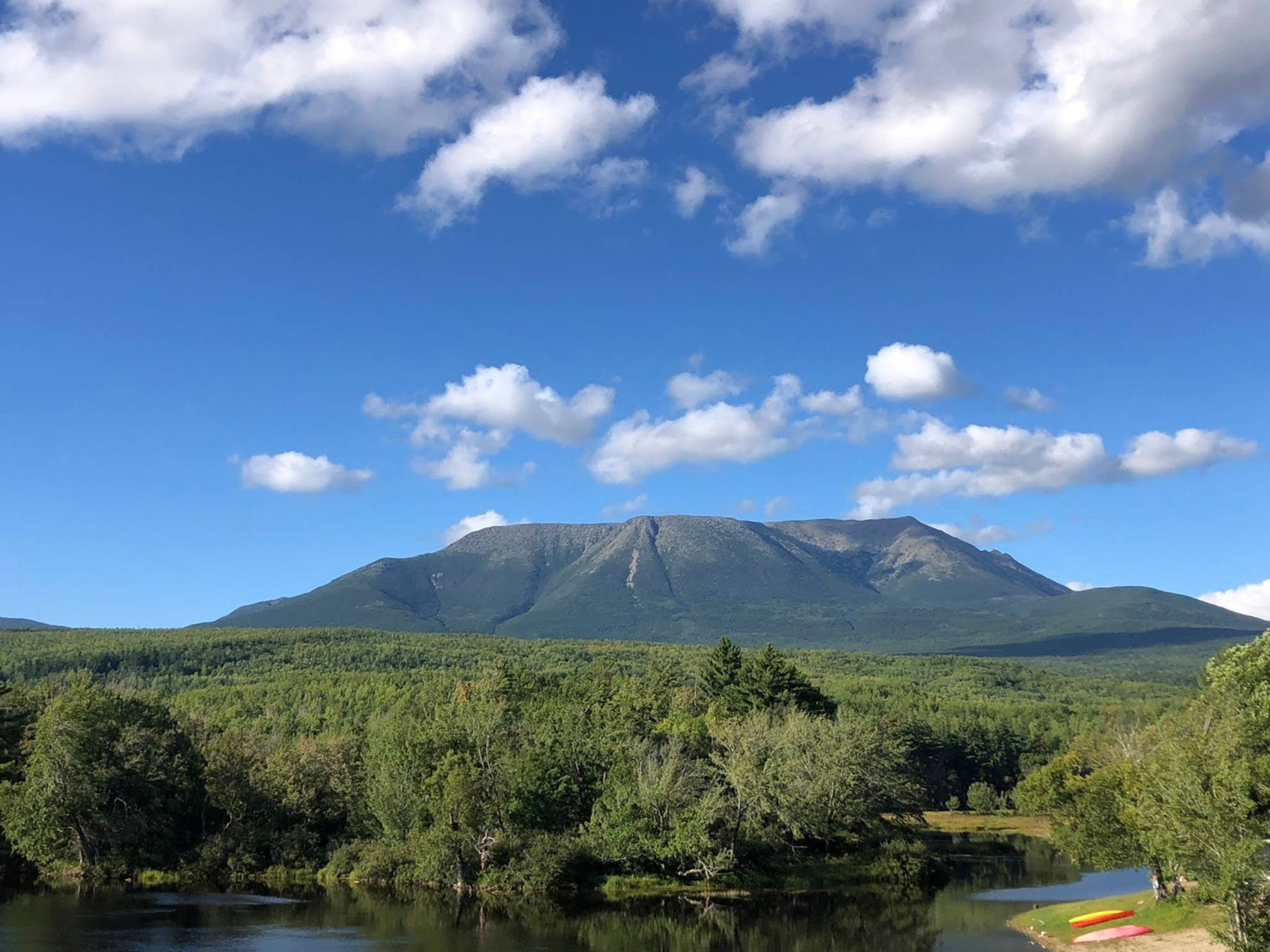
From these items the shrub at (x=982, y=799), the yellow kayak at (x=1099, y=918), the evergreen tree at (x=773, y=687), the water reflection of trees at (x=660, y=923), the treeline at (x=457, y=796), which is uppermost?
the evergreen tree at (x=773, y=687)

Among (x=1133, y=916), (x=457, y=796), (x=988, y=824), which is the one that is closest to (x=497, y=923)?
(x=457, y=796)

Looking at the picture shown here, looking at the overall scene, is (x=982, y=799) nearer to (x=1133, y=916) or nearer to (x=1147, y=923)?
(x=1133, y=916)

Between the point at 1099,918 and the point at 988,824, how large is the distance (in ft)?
245

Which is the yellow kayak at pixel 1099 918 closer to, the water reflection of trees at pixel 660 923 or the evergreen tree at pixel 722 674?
the water reflection of trees at pixel 660 923

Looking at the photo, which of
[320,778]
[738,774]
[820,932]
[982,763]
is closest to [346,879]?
[320,778]

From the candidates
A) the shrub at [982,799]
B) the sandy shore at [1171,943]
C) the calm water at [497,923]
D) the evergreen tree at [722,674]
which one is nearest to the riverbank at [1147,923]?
the sandy shore at [1171,943]

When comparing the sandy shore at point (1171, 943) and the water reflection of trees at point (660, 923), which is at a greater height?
the sandy shore at point (1171, 943)

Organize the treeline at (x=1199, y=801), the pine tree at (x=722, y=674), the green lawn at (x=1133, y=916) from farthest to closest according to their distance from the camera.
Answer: the pine tree at (x=722, y=674) → the green lawn at (x=1133, y=916) → the treeline at (x=1199, y=801)

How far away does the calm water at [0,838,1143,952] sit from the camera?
4825cm

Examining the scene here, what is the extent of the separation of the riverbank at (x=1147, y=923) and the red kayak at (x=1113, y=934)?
12.6 inches

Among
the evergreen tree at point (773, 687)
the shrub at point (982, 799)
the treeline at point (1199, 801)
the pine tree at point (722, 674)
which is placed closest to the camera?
the treeline at point (1199, 801)

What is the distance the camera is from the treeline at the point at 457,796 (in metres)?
67.2

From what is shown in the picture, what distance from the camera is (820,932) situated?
Answer: 53875 mm

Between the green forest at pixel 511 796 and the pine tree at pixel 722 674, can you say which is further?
the pine tree at pixel 722 674
